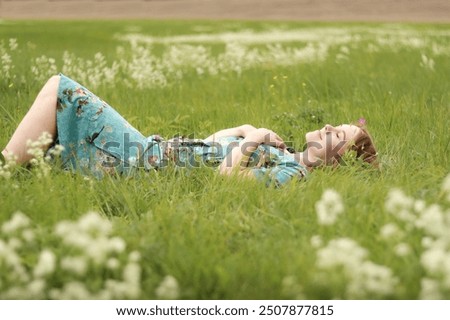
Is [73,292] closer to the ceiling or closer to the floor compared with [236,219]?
closer to the ceiling

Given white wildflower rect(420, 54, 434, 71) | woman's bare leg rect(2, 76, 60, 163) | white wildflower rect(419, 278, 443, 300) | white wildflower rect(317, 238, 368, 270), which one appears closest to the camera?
white wildflower rect(317, 238, 368, 270)

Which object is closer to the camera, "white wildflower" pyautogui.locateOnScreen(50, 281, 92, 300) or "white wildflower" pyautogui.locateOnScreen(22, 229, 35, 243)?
"white wildflower" pyautogui.locateOnScreen(50, 281, 92, 300)

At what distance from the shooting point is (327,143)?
4352 millimetres

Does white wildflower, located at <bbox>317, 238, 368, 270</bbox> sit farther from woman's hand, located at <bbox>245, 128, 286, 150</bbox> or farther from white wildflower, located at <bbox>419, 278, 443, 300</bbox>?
woman's hand, located at <bbox>245, 128, 286, 150</bbox>

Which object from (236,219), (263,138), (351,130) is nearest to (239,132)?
(263,138)

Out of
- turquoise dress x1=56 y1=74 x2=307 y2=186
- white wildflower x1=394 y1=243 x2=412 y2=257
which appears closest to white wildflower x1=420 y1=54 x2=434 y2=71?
turquoise dress x1=56 y1=74 x2=307 y2=186

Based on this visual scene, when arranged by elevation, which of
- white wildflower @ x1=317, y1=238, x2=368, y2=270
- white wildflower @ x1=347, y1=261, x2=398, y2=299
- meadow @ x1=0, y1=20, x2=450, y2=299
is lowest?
meadow @ x1=0, y1=20, x2=450, y2=299

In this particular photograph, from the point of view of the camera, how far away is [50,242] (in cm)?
291

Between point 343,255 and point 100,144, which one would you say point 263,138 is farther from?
point 343,255

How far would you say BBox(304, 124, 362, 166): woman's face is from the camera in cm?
435

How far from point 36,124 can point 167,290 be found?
193 centimetres

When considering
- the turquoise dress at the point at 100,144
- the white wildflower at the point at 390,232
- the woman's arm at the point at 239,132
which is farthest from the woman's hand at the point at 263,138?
the white wildflower at the point at 390,232

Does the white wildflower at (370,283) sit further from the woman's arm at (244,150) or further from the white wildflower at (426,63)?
the white wildflower at (426,63)

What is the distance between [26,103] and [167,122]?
148 cm
